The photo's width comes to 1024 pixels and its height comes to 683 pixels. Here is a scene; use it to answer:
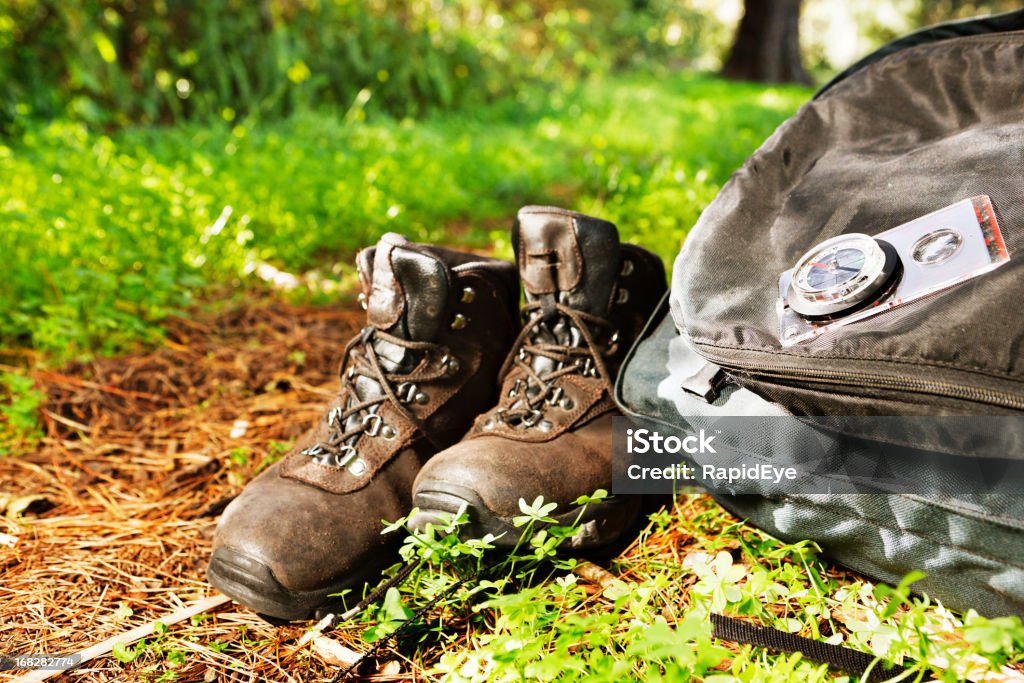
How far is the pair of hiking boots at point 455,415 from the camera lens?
4.65ft

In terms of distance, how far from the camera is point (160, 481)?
1940 millimetres

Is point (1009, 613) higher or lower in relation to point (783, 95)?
lower

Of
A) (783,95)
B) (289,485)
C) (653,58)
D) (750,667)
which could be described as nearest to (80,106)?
(289,485)

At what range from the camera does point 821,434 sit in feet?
4.20

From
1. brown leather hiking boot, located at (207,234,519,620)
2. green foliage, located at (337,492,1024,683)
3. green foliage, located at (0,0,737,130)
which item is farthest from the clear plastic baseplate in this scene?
green foliage, located at (0,0,737,130)

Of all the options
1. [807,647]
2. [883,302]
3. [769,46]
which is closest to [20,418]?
[807,647]

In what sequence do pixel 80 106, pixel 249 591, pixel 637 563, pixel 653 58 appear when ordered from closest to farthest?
pixel 249 591 < pixel 637 563 < pixel 80 106 < pixel 653 58

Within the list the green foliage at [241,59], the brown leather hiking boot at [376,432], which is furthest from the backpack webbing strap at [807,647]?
the green foliage at [241,59]

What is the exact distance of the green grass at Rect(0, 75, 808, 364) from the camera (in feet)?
8.79

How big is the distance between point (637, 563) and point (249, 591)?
29.1 inches

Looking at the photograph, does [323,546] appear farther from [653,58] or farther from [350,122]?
[653,58]

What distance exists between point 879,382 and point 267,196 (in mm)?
3128

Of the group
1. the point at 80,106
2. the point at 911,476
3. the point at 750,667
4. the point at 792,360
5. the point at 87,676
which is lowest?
the point at 87,676

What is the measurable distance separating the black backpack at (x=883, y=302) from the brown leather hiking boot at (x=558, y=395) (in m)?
0.11
